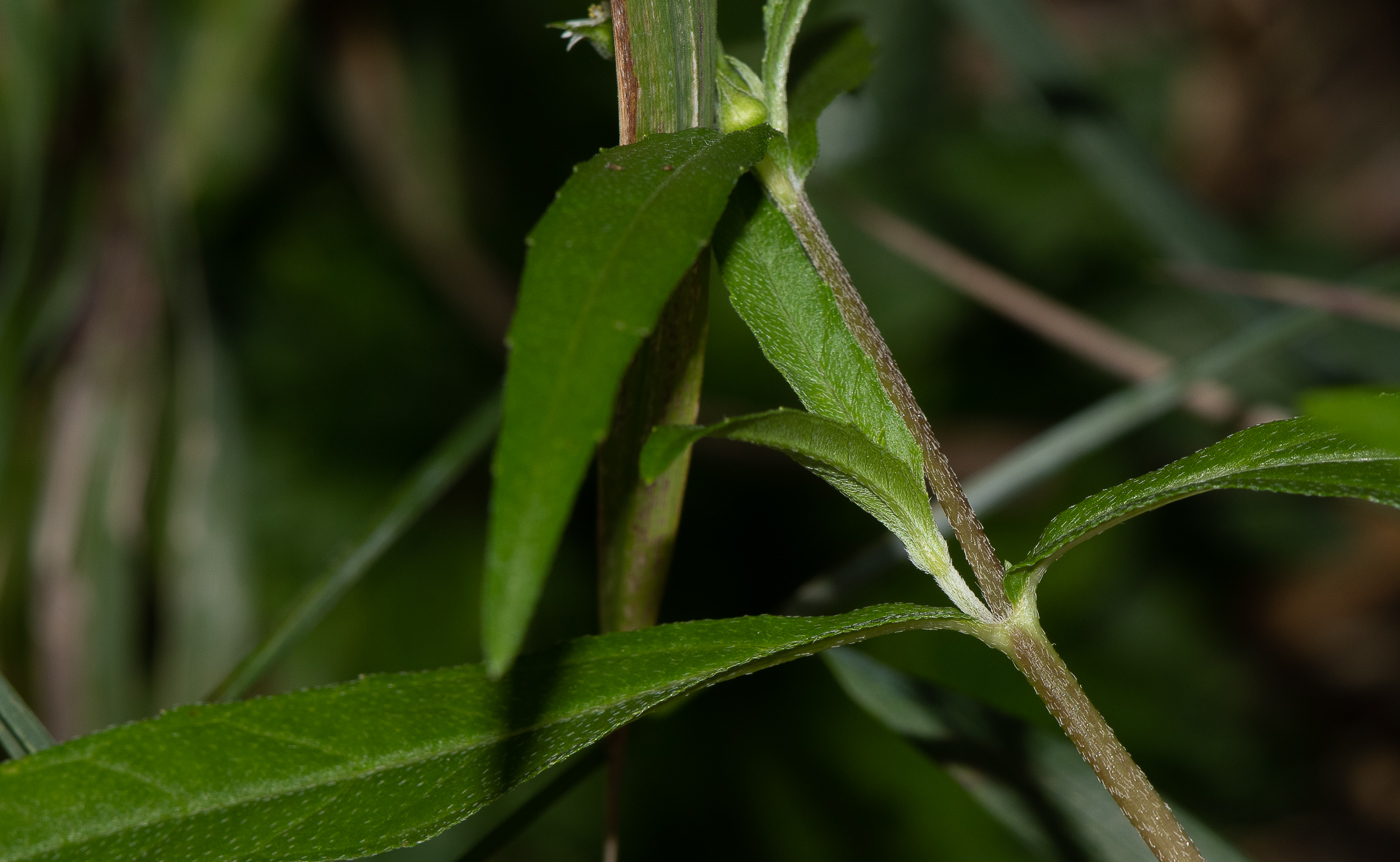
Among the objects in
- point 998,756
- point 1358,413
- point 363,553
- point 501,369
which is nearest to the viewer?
point 1358,413

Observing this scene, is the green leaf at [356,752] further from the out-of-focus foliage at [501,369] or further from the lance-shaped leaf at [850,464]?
the out-of-focus foliage at [501,369]

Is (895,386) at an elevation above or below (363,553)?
below

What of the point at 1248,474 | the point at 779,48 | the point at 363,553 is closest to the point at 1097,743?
the point at 1248,474

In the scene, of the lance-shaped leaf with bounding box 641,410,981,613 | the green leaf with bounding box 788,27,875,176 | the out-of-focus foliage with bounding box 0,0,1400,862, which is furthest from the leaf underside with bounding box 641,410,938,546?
the out-of-focus foliage with bounding box 0,0,1400,862

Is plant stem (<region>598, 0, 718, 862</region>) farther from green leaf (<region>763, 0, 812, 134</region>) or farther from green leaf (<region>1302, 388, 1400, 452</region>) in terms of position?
green leaf (<region>1302, 388, 1400, 452</region>)

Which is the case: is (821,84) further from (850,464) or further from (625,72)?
(850,464)

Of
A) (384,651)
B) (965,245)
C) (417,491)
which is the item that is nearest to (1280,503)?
(965,245)

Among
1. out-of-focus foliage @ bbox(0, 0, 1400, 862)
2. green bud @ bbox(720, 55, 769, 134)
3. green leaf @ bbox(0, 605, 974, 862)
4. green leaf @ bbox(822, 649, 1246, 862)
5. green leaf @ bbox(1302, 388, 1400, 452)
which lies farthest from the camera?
out-of-focus foliage @ bbox(0, 0, 1400, 862)
